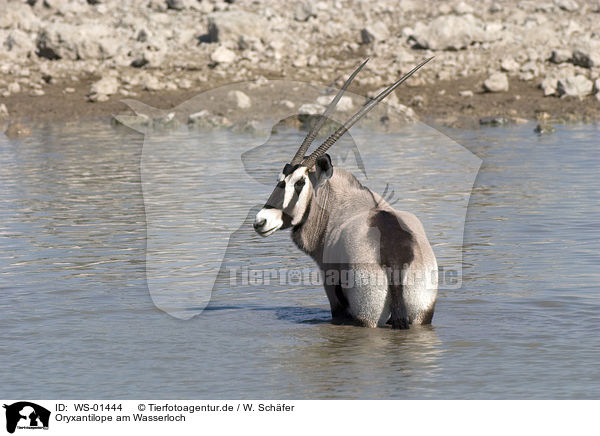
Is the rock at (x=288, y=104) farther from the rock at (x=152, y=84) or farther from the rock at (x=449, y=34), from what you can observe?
the rock at (x=449, y=34)

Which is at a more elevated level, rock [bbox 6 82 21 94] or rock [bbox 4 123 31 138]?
rock [bbox 6 82 21 94]

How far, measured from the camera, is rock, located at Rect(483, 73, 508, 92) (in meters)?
22.9

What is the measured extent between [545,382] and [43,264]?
17.9ft

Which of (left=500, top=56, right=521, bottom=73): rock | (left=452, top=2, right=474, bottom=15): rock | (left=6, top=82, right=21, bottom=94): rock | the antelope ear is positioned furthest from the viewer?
(left=452, top=2, right=474, bottom=15): rock

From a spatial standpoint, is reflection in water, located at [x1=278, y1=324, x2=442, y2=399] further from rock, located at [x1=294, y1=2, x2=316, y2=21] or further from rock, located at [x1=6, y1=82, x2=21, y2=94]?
rock, located at [x1=294, y1=2, x2=316, y2=21]

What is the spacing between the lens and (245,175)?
1673 cm

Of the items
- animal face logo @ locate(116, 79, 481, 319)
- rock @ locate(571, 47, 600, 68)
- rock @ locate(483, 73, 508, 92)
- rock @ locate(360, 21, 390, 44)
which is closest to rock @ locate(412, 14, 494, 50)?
rock @ locate(360, 21, 390, 44)

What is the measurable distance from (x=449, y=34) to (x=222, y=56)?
5.12 meters

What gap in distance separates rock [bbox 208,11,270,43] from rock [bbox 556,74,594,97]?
7456mm

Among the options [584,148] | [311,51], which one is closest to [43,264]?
[584,148]

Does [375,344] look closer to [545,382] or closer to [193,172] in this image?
[545,382]

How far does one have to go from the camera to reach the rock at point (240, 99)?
22719mm

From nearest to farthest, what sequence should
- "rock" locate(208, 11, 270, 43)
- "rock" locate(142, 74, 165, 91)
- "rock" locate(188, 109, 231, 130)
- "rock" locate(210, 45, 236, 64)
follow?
1. "rock" locate(188, 109, 231, 130)
2. "rock" locate(142, 74, 165, 91)
3. "rock" locate(210, 45, 236, 64)
4. "rock" locate(208, 11, 270, 43)

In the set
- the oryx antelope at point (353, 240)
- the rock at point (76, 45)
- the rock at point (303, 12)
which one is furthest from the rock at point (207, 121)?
the oryx antelope at point (353, 240)
